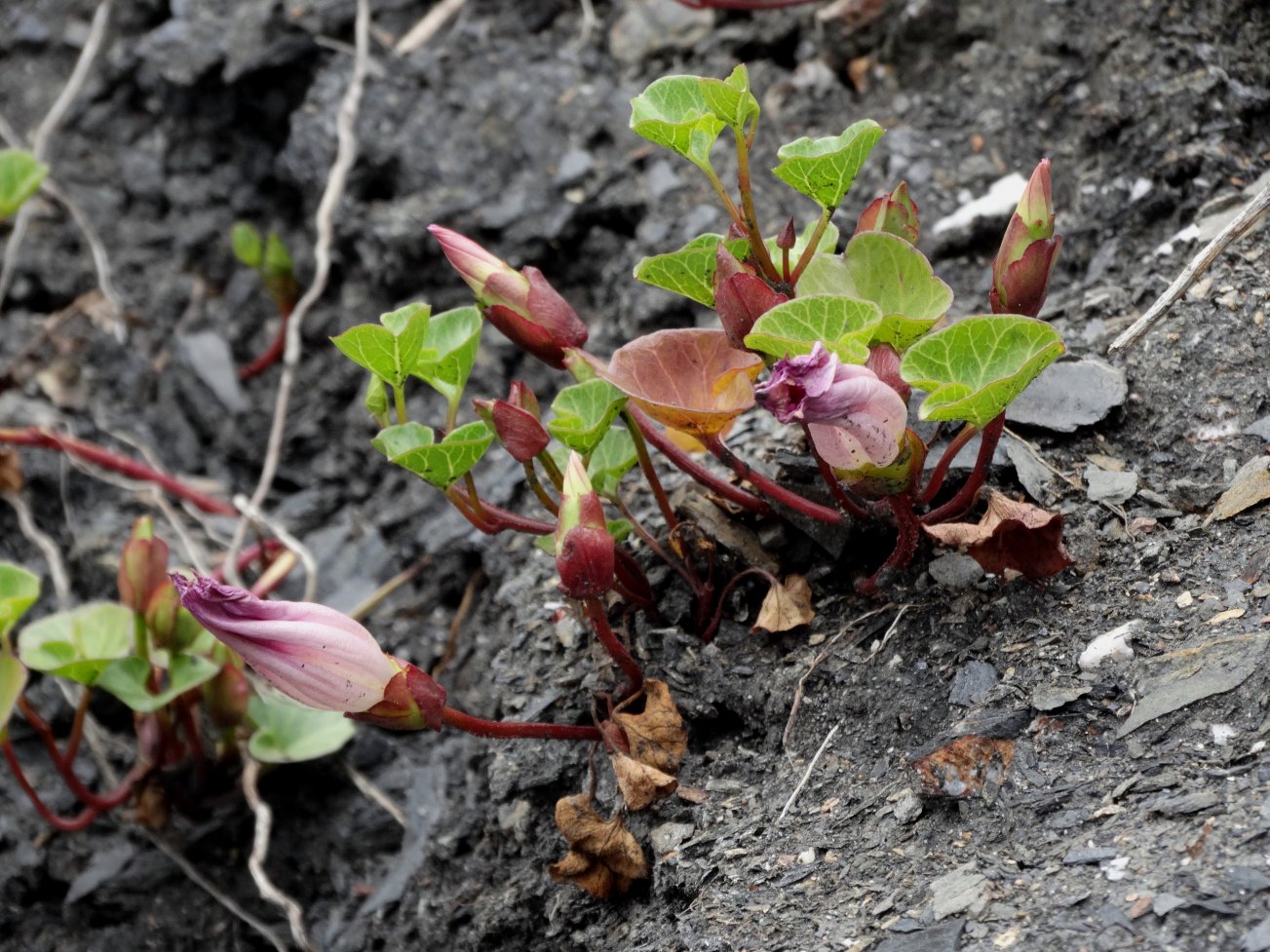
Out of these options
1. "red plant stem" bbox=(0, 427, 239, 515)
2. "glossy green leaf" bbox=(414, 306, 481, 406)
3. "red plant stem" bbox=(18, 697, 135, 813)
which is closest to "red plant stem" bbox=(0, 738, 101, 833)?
"red plant stem" bbox=(18, 697, 135, 813)

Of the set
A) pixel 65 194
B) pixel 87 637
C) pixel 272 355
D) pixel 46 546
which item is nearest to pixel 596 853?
pixel 87 637

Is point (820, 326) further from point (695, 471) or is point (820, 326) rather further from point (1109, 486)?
point (1109, 486)

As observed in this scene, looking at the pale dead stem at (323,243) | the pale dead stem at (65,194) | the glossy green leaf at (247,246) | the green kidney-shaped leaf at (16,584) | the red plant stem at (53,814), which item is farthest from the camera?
the pale dead stem at (65,194)

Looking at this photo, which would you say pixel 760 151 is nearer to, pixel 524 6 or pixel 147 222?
pixel 524 6

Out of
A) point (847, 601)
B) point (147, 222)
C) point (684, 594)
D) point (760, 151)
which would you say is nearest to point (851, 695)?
point (847, 601)

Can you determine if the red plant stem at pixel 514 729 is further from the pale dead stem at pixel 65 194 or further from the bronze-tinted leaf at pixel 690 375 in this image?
the pale dead stem at pixel 65 194

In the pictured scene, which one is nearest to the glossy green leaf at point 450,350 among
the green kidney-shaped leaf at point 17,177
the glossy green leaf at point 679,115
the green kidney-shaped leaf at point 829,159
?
the glossy green leaf at point 679,115

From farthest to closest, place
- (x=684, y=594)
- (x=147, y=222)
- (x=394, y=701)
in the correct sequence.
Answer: (x=147, y=222), (x=684, y=594), (x=394, y=701)
